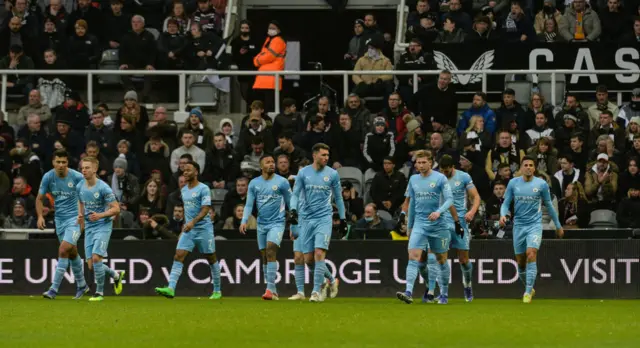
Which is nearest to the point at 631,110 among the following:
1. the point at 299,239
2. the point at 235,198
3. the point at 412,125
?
the point at 412,125

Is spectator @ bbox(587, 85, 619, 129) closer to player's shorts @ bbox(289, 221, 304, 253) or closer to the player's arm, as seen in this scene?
the player's arm

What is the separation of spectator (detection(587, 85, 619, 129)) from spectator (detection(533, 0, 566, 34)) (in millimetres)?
2264

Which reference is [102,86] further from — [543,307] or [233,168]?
[543,307]

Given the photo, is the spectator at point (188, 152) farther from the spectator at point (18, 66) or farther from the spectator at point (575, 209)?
the spectator at point (575, 209)

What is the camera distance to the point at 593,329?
16.4m

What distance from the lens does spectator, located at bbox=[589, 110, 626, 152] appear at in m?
27.7

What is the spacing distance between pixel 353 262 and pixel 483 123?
401cm

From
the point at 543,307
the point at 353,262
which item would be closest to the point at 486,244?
the point at 353,262

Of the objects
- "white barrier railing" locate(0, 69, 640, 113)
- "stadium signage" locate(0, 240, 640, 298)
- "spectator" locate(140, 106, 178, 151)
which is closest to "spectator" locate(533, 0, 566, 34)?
"white barrier railing" locate(0, 69, 640, 113)

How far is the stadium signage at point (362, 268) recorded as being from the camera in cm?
2577

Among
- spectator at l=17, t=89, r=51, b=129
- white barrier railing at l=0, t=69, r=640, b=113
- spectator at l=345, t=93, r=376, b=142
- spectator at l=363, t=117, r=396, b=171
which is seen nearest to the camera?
spectator at l=363, t=117, r=396, b=171

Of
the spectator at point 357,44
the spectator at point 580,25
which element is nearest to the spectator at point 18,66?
the spectator at point 357,44

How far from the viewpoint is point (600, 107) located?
28438mm

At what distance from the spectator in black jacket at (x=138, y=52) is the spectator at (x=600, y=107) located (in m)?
9.12
